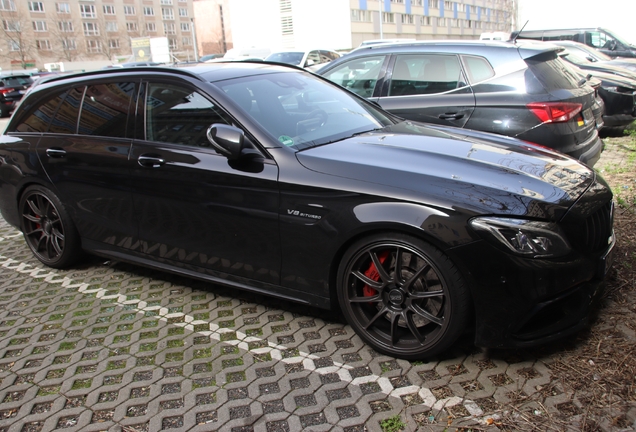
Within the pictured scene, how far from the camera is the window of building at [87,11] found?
327 feet

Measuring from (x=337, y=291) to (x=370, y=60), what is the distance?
4.39 meters

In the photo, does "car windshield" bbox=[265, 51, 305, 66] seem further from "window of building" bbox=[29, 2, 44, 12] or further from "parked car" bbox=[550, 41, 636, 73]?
"window of building" bbox=[29, 2, 44, 12]

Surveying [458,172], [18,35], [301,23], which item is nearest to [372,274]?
[458,172]

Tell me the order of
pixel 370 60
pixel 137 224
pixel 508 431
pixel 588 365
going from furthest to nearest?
1. pixel 370 60
2. pixel 137 224
3. pixel 588 365
4. pixel 508 431

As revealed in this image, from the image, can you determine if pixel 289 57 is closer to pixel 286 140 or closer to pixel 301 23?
pixel 286 140

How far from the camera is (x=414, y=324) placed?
317 centimetres

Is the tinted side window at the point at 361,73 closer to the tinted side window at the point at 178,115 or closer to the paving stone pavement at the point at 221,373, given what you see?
the tinted side window at the point at 178,115

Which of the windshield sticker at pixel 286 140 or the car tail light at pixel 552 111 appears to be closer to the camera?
the windshield sticker at pixel 286 140

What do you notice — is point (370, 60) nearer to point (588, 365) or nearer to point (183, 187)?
point (183, 187)

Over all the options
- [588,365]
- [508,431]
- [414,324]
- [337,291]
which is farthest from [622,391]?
[337,291]

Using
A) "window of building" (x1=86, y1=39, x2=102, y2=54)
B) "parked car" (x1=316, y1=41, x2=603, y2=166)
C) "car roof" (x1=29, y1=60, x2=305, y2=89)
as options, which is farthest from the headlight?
"window of building" (x1=86, y1=39, x2=102, y2=54)

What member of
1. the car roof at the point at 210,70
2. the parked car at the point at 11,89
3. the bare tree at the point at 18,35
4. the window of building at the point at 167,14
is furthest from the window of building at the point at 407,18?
the car roof at the point at 210,70

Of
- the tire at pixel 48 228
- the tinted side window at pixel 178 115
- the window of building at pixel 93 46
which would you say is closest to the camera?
the tinted side window at pixel 178 115

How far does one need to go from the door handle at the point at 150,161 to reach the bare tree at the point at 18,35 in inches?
3772
